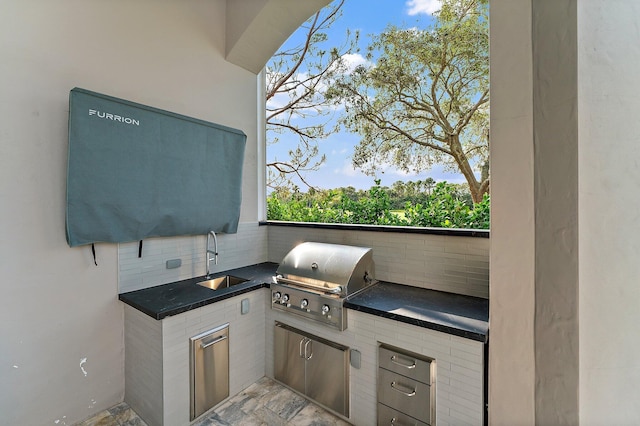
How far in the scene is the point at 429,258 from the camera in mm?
2156

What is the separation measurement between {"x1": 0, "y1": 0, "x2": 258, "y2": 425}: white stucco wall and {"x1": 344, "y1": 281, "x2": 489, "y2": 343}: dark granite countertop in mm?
1801

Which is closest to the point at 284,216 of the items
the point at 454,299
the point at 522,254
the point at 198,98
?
the point at 198,98

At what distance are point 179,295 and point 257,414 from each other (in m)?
1.01

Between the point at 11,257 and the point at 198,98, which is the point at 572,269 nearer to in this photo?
the point at 11,257

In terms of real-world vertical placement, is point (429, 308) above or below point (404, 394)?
above

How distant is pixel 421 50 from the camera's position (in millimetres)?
2508

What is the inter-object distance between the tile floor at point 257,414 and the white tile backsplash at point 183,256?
852mm

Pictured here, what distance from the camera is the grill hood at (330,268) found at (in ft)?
6.51

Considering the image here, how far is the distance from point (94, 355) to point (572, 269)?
104 inches

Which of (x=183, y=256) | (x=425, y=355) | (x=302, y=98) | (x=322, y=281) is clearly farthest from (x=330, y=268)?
(x=302, y=98)

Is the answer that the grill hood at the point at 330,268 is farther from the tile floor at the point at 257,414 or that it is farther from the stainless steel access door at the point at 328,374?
the tile floor at the point at 257,414

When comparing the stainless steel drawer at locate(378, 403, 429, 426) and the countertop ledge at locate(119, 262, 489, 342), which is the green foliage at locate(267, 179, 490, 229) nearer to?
the countertop ledge at locate(119, 262, 489, 342)
